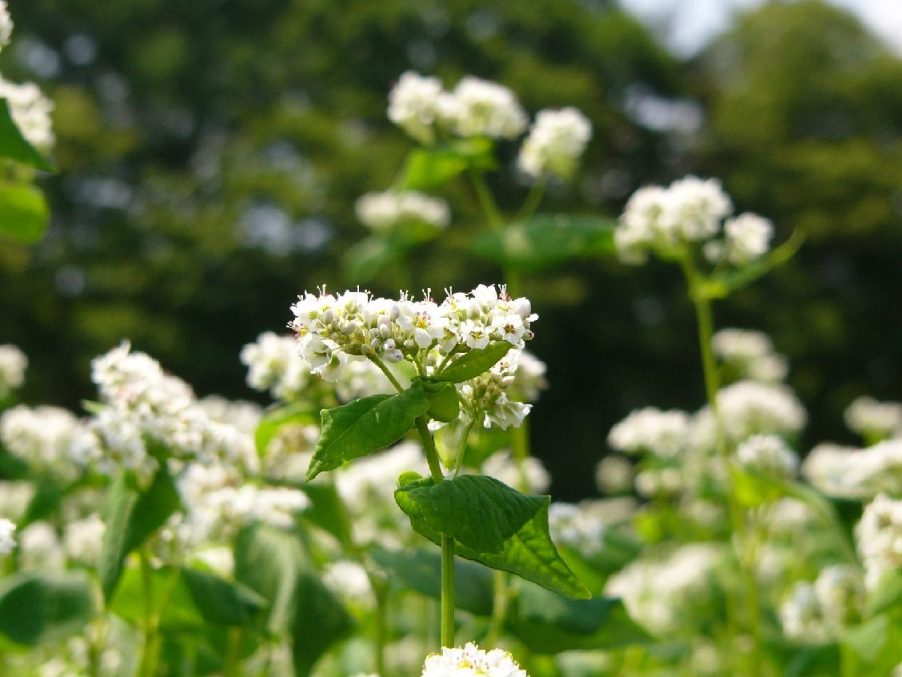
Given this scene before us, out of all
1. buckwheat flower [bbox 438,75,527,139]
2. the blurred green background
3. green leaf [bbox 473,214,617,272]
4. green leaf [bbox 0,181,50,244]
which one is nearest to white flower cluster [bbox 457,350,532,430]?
green leaf [bbox 0,181,50,244]

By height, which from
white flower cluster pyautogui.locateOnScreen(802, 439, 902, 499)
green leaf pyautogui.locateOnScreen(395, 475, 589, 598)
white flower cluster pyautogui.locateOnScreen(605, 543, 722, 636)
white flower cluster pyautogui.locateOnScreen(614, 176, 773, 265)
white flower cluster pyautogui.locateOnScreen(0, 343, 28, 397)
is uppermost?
white flower cluster pyautogui.locateOnScreen(614, 176, 773, 265)

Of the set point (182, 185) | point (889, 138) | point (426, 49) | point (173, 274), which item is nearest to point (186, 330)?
point (173, 274)

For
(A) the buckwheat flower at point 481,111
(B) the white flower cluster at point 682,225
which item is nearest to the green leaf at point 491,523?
(B) the white flower cluster at point 682,225

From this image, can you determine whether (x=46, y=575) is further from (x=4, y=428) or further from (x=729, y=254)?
(x=729, y=254)

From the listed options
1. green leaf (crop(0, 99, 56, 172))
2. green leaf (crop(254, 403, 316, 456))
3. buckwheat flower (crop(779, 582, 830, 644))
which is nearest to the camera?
green leaf (crop(0, 99, 56, 172))

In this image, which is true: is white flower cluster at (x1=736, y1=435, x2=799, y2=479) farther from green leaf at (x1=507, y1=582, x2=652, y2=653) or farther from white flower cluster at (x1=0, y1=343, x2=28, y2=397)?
white flower cluster at (x1=0, y1=343, x2=28, y2=397)

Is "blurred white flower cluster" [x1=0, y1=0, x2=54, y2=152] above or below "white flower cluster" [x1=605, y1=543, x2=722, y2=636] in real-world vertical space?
above

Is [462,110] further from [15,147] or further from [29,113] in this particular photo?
[15,147]
